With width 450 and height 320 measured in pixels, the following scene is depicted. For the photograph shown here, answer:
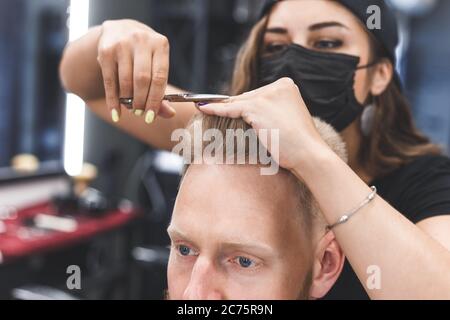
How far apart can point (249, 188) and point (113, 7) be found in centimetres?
142

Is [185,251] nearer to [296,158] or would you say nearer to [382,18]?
[296,158]

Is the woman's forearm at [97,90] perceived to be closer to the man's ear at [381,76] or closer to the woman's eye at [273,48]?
the woman's eye at [273,48]

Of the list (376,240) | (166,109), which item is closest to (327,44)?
(166,109)

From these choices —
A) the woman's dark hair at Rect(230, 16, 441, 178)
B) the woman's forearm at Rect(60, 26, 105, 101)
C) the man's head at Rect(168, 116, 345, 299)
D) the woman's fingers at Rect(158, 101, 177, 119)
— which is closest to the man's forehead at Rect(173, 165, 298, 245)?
the man's head at Rect(168, 116, 345, 299)

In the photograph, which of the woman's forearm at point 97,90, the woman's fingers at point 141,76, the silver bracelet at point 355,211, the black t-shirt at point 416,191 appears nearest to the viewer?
the silver bracelet at point 355,211

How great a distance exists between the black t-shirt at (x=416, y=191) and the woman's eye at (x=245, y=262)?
17 centimetres

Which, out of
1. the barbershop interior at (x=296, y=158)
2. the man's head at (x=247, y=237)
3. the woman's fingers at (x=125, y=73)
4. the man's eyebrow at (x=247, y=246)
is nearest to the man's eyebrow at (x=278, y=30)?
the barbershop interior at (x=296, y=158)

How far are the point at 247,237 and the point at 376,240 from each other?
211mm

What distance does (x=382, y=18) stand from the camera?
1.12 m

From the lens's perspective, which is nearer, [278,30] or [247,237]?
[247,237]

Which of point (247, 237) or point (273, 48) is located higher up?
point (273, 48)

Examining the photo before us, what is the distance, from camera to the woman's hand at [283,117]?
0.70 meters

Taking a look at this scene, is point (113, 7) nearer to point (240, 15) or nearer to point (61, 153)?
point (61, 153)

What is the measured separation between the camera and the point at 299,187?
88cm
